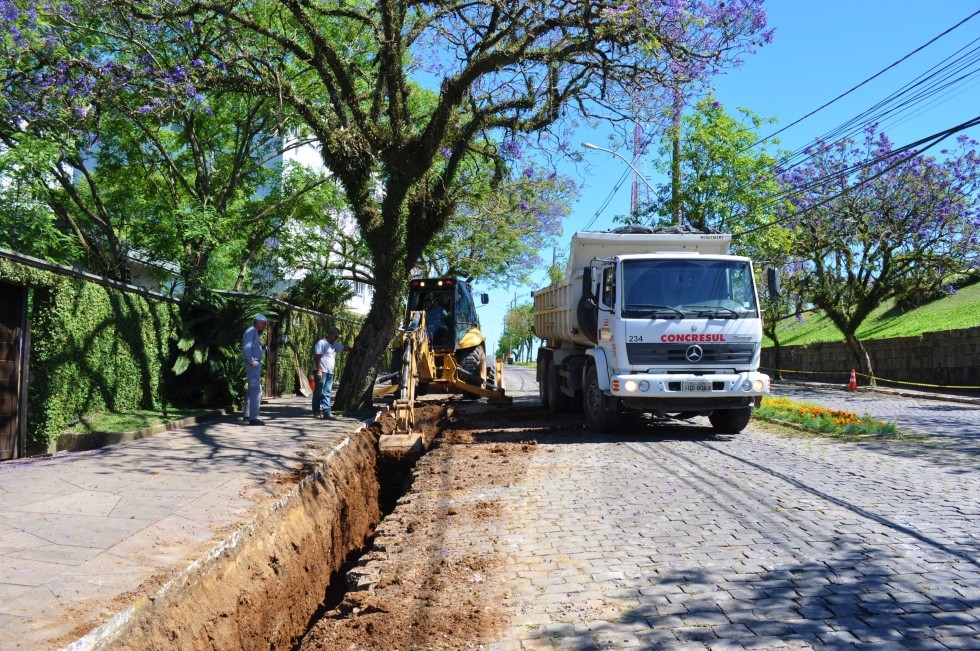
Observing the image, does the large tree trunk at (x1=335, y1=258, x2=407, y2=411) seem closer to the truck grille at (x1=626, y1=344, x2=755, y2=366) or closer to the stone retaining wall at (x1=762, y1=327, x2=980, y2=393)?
the truck grille at (x1=626, y1=344, x2=755, y2=366)

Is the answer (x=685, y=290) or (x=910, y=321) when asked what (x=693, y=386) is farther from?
(x=910, y=321)

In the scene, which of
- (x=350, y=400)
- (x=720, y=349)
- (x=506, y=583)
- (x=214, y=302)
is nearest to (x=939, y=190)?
(x=720, y=349)

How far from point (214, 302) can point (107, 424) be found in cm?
391

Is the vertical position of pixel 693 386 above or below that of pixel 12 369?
below

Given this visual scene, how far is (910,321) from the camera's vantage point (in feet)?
111

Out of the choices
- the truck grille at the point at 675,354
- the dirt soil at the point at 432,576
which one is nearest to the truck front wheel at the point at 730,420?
the truck grille at the point at 675,354

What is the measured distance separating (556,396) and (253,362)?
5.87 metres

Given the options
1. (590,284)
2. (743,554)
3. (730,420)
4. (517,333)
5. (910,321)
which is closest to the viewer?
(743,554)

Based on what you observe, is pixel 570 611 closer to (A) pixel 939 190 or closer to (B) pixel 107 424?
(B) pixel 107 424

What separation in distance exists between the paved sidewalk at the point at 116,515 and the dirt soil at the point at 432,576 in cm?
125

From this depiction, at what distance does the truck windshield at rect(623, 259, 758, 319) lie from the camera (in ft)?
35.2

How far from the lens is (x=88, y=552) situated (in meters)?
5.30

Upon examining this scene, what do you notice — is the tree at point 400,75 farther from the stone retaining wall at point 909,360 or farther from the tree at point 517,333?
the tree at point 517,333

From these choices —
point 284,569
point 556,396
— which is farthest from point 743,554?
point 556,396
